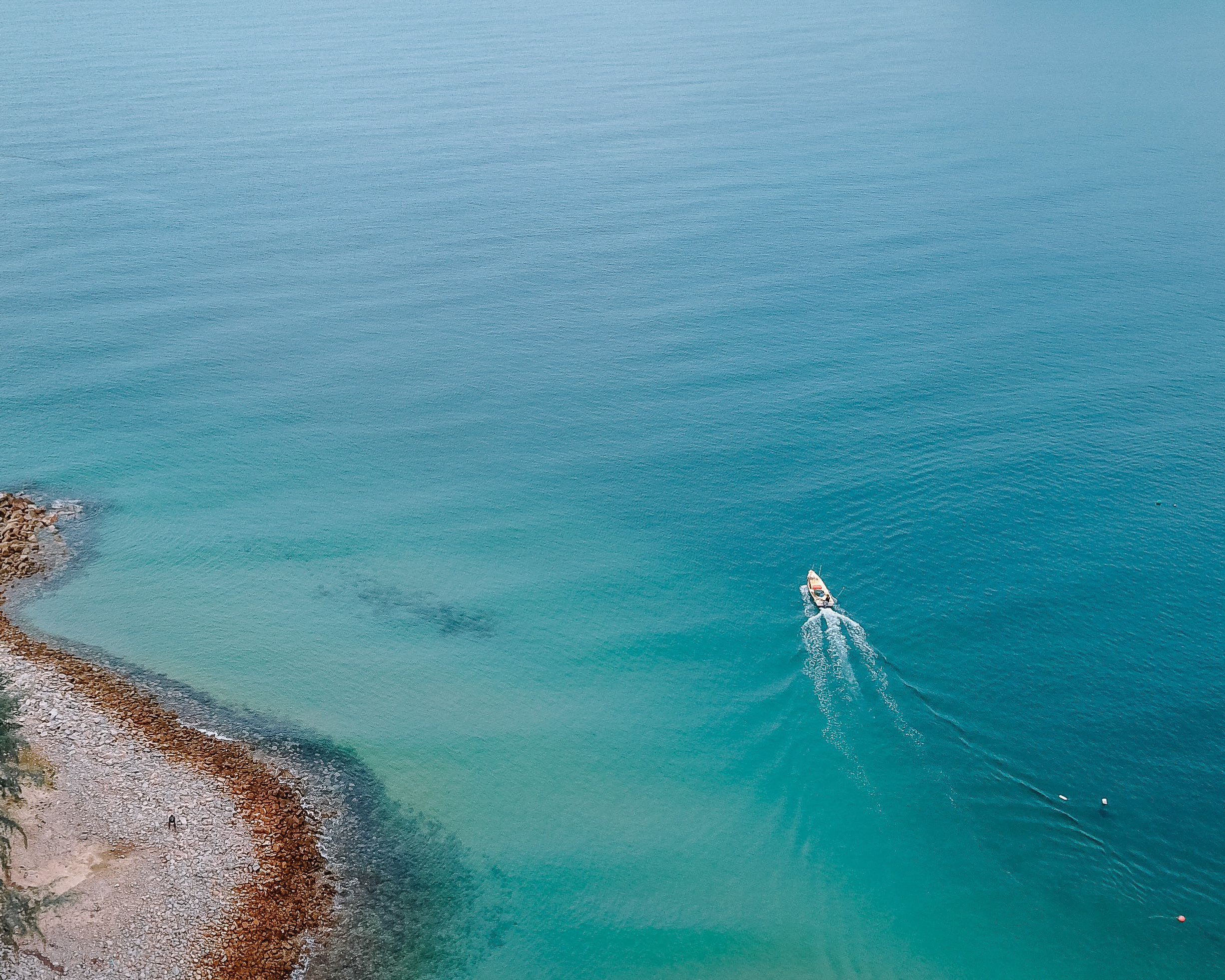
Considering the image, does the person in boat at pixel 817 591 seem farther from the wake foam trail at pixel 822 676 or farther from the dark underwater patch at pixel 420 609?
the dark underwater patch at pixel 420 609

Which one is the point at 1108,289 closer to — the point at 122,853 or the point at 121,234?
the point at 122,853

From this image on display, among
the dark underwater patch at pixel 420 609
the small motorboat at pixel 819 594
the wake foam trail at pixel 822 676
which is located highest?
the small motorboat at pixel 819 594

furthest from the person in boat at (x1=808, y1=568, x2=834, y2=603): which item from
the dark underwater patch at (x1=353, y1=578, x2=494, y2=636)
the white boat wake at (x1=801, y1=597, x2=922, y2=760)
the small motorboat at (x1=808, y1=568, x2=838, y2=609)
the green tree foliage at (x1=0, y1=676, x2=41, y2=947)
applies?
the green tree foliage at (x1=0, y1=676, x2=41, y2=947)

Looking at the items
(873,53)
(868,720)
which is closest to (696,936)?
(868,720)

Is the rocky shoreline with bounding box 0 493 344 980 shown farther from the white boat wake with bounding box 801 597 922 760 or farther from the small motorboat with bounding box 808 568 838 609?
the small motorboat with bounding box 808 568 838 609

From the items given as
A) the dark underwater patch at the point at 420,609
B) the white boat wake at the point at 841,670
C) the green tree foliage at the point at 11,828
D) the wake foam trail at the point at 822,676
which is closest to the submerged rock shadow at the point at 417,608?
the dark underwater patch at the point at 420,609

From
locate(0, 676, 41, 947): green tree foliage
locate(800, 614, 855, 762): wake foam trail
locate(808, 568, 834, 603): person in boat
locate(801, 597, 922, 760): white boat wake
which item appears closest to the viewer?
locate(0, 676, 41, 947): green tree foliage

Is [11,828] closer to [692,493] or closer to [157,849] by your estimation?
[157,849]

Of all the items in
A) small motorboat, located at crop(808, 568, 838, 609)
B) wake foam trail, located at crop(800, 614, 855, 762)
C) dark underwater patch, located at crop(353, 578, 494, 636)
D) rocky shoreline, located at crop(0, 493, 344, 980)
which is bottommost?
rocky shoreline, located at crop(0, 493, 344, 980)
